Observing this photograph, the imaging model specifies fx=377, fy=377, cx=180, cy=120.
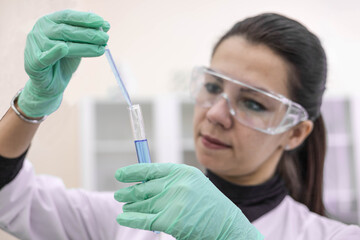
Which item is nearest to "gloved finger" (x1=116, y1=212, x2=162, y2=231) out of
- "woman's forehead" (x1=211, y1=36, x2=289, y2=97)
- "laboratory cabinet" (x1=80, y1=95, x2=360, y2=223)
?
"woman's forehead" (x1=211, y1=36, x2=289, y2=97)

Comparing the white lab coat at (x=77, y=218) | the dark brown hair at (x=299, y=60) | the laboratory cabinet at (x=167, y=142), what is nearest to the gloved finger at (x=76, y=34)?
the white lab coat at (x=77, y=218)

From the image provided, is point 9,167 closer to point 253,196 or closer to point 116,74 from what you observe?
point 116,74

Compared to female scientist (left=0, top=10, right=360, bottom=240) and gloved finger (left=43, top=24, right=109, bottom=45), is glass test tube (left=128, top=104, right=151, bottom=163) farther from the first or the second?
gloved finger (left=43, top=24, right=109, bottom=45)

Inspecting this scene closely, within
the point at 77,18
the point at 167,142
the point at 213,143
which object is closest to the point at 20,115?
the point at 77,18

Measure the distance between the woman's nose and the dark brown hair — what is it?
0.21 metres

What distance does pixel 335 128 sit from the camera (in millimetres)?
3068

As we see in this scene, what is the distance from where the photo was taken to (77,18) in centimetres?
71

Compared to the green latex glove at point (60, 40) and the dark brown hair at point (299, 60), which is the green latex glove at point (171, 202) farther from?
the dark brown hair at point (299, 60)

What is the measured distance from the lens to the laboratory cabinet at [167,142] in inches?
111

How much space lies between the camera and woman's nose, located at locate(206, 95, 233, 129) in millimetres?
1040

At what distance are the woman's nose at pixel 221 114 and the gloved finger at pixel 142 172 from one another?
14.2 inches

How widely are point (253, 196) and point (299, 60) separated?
0.43 metres

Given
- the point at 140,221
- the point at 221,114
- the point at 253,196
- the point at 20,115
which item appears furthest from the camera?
the point at 253,196

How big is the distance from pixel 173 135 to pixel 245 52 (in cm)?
185
